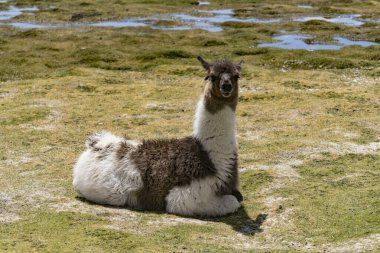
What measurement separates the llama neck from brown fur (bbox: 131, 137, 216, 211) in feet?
0.69

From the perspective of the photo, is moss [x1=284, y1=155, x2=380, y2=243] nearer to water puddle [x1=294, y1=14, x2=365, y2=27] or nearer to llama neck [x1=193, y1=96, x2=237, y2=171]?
llama neck [x1=193, y1=96, x2=237, y2=171]

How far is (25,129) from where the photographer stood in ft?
77.0

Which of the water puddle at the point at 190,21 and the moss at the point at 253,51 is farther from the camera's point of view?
the water puddle at the point at 190,21

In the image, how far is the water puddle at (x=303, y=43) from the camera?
57.1 m

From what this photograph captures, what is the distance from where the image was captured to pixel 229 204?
13.3m

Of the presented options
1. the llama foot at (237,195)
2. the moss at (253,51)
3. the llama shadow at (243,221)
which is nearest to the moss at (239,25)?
the moss at (253,51)

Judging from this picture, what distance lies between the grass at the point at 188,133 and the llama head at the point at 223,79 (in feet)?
10.2

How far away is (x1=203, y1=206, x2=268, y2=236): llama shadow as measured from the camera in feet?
40.8

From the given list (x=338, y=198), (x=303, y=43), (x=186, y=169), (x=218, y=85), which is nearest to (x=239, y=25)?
(x=303, y=43)

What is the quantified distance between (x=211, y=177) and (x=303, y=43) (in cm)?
5034

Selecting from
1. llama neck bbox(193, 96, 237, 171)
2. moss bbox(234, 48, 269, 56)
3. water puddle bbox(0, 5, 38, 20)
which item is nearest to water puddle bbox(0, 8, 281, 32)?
water puddle bbox(0, 5, 38, 20)

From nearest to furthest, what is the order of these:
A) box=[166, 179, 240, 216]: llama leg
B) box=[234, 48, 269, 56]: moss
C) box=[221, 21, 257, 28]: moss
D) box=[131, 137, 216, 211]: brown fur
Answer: box=[166, 179, 240, 216]: llama leg → box=[131, 137, 216, 211]: brown fur → box=[234, 48, 269, 56]: moss → box=[221, 21, 257, 28]: moss

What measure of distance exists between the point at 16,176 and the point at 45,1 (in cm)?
11029

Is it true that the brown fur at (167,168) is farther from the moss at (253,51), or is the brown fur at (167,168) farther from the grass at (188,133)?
the moss at (253,51)
